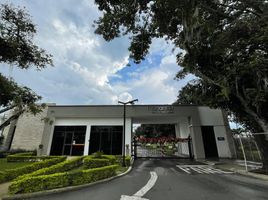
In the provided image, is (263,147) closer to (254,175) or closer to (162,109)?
(254,175)

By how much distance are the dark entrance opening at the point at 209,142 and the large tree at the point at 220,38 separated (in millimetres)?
6938

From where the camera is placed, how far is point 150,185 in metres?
7.37

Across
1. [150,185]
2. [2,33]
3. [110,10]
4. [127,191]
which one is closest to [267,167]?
[150,185]

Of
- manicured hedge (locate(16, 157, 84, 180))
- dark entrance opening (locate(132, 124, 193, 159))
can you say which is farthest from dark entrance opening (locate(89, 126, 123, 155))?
manicured hedge (locate(16, 157, 84, 180))

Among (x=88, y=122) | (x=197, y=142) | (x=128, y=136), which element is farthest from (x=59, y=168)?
(x=197, y=142)

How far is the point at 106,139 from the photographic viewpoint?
61.8 ft

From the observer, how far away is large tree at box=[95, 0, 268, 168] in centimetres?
1005

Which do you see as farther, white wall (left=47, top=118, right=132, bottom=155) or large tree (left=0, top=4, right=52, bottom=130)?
white wall (left=47, top=118, right=132, bottom=155)

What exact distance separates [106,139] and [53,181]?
12267mm

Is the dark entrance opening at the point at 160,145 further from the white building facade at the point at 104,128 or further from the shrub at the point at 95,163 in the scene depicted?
the shrub at the point at 95,163

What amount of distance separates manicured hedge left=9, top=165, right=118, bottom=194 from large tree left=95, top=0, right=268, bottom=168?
804 cm

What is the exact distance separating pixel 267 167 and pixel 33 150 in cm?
1956

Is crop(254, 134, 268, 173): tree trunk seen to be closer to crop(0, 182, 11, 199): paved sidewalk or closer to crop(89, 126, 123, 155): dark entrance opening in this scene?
crop(89, 126, 123, 155): dark entrance opening

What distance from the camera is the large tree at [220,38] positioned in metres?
10.0
